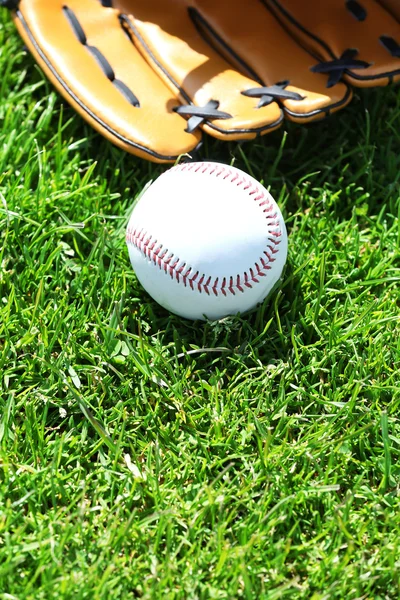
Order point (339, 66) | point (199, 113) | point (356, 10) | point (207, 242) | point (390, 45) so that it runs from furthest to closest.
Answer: point (356, 10) < point (390, 45) < point (339, 66) < point (199, 113) < point (207, 242)

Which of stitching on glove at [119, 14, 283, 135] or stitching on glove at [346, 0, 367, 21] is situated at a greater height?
stitching on glove at [346, 0, 367, 21]

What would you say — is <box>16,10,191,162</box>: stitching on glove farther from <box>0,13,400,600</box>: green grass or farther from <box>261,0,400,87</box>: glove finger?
<box>261,0,400,87</box>: glove finger

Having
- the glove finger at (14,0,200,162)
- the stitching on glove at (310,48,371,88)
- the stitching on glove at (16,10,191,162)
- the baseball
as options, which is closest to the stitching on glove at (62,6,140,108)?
the glove finger at (14,0,200,162)

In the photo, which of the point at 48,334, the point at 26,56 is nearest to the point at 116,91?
the point at 26,56

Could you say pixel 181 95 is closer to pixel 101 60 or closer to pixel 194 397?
pixel 101 60

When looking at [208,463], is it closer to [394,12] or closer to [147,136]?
[147,136]

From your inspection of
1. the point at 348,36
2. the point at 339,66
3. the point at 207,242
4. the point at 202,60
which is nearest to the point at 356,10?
the point at 348,36

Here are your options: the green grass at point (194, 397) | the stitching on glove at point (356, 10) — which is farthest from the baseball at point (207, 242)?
the stitching on glove at point (356, 10)
